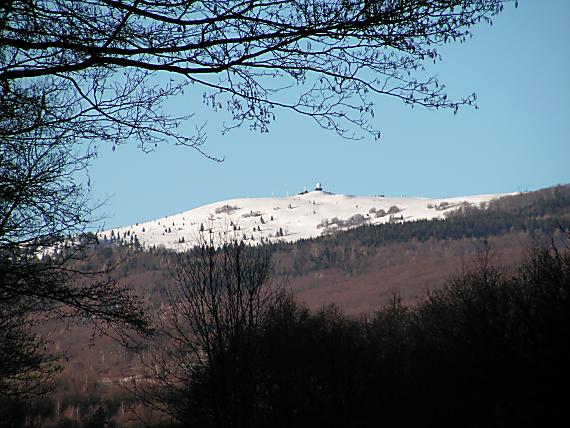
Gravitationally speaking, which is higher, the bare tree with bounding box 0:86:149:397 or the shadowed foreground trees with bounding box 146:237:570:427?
the bare tree with bounding box 0:86:149:397

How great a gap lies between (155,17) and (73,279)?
3292mm

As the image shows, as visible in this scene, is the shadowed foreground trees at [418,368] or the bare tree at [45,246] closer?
the bare tree at [45,246]

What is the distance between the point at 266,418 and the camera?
28.6 metres

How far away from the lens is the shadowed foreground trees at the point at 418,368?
54.1 ft

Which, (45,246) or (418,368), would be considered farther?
(418,368)

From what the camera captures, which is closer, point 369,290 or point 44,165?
point 44,165

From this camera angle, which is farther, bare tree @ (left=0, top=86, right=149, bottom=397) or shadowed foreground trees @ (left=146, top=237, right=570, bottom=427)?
shadowed foreground trees @ (left=146, top=237, right=570, bottom=427)

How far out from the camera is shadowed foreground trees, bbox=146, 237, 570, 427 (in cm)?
1650

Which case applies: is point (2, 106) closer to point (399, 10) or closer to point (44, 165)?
point (44, 165)

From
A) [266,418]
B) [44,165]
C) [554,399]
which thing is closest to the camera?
[44,165]

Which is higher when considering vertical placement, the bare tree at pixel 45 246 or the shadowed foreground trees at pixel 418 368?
the bare tree at pixel 45 246

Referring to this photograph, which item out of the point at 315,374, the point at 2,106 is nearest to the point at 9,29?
the point at 2,106

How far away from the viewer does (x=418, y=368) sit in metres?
32.0

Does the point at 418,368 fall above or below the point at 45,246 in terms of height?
below
